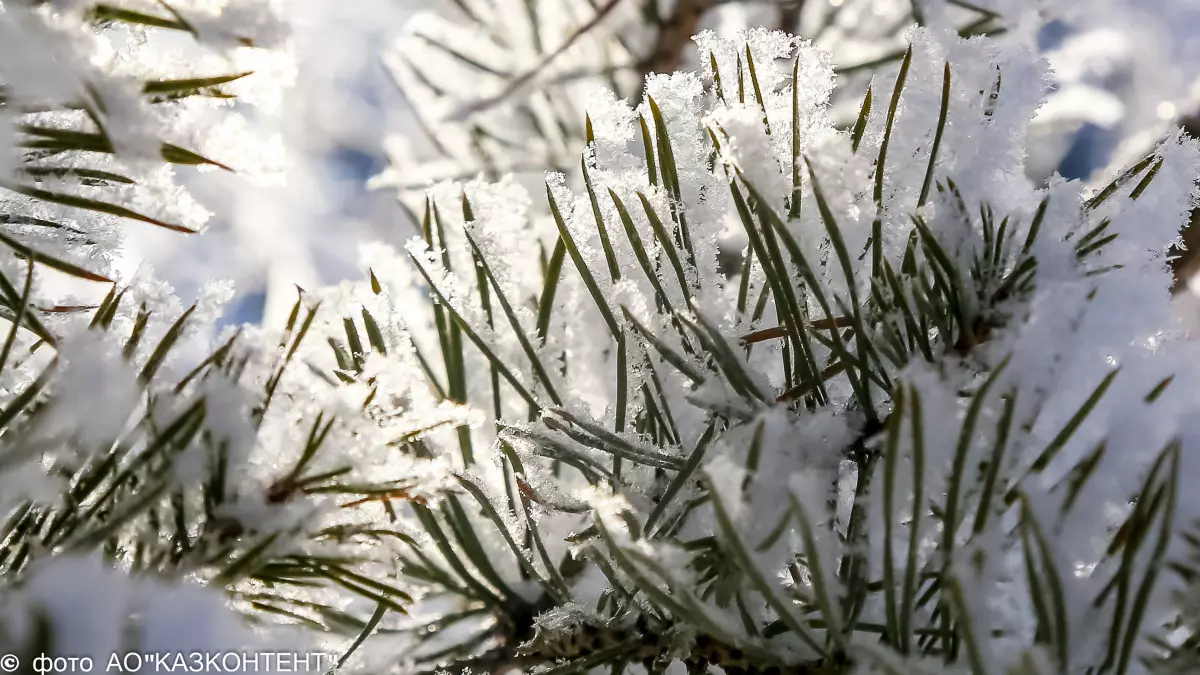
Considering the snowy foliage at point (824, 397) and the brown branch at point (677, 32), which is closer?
the snowy foliage at point (824, 397)

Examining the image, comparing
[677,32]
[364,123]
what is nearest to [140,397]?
[677,32]

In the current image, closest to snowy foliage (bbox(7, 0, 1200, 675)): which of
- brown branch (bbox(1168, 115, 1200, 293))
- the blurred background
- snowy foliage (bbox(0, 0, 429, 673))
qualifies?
snowy foliage (bbox(0, 0, 429, 673))

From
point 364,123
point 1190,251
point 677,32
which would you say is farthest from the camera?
point 364,123

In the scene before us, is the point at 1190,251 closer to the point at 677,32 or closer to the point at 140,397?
the point at 677,32

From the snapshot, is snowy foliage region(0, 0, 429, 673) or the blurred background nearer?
snowy foliage region(0, 0, 429, 673)

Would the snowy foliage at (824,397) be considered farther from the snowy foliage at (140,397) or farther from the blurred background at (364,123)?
the blurred background at (364,123)

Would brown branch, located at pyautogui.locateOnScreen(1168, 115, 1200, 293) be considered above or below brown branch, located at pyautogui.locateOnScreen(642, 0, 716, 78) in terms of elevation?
below

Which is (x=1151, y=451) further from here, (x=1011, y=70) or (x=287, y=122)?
(x=287, y=122)

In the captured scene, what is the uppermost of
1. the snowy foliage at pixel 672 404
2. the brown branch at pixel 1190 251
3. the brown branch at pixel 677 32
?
the brown branch at pixel 677 32

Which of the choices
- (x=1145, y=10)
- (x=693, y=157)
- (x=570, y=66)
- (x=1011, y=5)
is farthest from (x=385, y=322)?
(x=1145, y=10)

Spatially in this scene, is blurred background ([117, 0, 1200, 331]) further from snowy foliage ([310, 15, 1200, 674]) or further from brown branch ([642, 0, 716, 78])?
snowy foliage ([310, 15, 1200, 674])

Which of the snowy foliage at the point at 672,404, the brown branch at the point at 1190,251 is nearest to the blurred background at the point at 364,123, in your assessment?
the brown branch at the point at 1190,251
